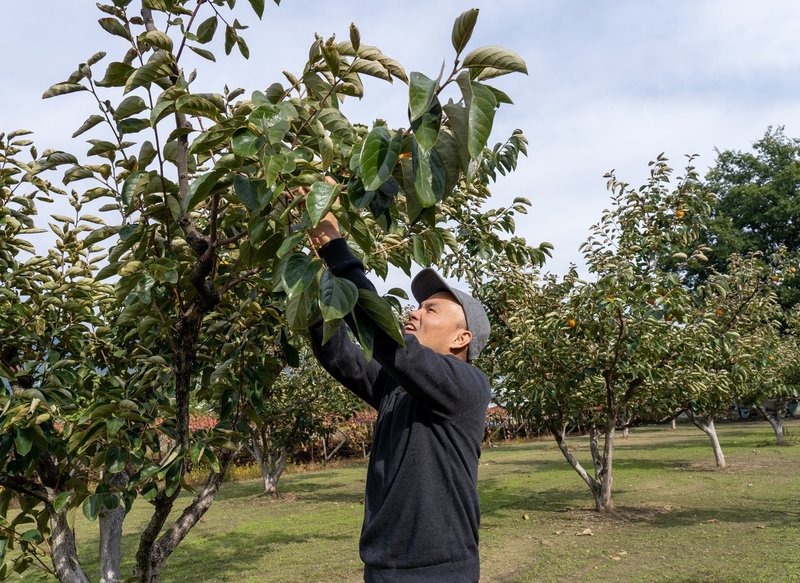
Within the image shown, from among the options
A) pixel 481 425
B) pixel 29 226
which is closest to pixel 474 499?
pixel 481 425

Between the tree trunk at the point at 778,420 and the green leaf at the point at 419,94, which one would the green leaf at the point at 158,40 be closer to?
the green leaf at the point at 419,94

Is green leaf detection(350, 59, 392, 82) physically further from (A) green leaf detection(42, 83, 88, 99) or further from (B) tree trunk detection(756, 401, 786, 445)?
(B) tree trunk detection(756, 401, 786, 445)

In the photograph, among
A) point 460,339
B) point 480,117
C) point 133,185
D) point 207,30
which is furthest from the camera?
point 460,339

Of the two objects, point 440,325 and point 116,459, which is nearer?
point 440,325

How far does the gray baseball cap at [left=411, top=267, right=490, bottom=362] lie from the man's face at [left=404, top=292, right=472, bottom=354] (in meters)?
0.02

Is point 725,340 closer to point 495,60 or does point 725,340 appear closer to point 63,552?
point 63,552

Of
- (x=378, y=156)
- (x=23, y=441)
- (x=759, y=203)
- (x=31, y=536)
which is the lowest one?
(x=31, y=536)

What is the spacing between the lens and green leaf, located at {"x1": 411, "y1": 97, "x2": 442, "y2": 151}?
1195 mm

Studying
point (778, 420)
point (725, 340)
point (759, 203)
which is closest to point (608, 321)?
point (725, 340)

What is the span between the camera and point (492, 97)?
116cm

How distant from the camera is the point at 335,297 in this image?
1447 mm

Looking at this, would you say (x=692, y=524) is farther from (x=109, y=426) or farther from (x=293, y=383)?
(x=109, y=426)

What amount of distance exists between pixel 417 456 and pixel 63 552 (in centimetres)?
196

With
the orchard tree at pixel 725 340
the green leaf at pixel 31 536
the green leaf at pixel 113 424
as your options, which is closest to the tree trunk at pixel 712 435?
the orchard tree at pixel 725 340
